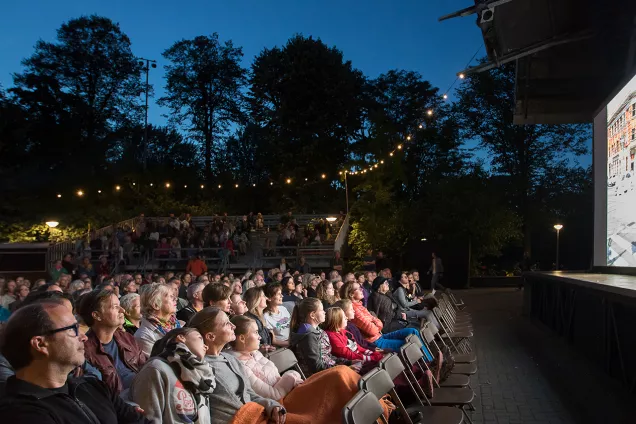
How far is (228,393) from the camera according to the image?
340 cm

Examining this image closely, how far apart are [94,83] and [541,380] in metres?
39.3

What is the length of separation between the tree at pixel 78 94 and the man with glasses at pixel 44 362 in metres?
35.5

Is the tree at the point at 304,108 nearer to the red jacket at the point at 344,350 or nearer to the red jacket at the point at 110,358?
the red jacket at the point at 344,350

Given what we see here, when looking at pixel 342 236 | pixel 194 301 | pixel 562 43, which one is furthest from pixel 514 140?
pixel 194 301

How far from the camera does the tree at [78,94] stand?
119 ft

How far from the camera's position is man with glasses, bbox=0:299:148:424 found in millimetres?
2070

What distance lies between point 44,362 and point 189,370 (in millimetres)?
936

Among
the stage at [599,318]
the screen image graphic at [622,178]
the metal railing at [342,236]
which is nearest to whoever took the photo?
the stage at [599,318]

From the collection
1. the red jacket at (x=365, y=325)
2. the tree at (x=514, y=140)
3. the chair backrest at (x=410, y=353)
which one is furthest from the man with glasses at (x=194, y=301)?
the tree at (x=514, y=140)

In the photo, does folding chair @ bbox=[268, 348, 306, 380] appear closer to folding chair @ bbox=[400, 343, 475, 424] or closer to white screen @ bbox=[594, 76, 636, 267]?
folding chair @ bbox=[400, 343, 475, 424]

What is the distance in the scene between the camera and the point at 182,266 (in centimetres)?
2281

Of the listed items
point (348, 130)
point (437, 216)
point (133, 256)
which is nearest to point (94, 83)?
point (348, 130)

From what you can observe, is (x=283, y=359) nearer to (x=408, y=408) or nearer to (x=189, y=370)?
(x=408, y=408)

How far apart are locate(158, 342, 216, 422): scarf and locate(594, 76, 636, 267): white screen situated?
6765 mm
